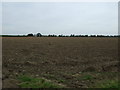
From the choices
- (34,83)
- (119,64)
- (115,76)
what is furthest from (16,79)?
(119,64)

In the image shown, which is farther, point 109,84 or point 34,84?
point 109,84

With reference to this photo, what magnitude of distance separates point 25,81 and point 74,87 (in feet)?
5.93

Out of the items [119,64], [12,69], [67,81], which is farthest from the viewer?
[119,64]

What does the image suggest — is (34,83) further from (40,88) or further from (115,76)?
(115,76)

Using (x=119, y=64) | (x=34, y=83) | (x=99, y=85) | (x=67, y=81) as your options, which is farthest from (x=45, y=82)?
(x=119, y=64)

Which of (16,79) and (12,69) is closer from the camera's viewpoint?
(16,79)

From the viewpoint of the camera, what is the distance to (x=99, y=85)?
7.11m

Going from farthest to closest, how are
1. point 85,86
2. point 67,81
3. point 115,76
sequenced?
point 115,76 < point 67,81 < point 85,86

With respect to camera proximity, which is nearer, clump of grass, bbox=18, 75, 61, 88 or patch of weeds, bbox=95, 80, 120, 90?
clump of grass, bbox=18, 75, 61, 88

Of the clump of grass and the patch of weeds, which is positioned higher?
the clump of grass

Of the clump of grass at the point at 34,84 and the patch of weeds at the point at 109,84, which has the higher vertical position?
the clump of grass at the point at 34,84

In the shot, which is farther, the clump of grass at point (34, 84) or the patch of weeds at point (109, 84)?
the patch of weeds at point (109, 84)

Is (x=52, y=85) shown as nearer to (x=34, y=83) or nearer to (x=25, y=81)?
(x=34, y=83)

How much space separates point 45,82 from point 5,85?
1364 millimetres
